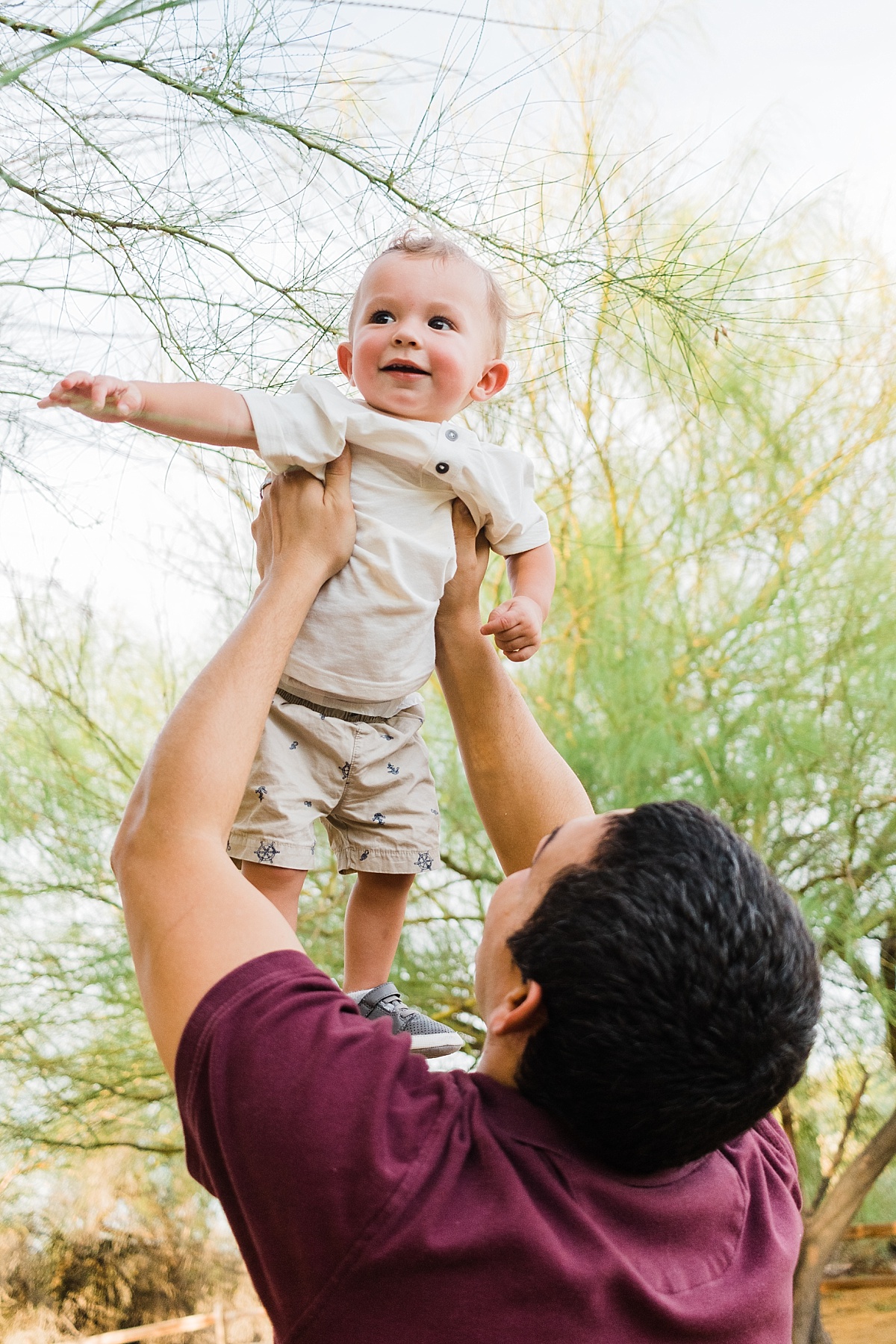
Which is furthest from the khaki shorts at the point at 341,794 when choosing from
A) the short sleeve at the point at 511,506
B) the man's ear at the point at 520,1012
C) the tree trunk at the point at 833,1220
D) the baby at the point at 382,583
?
the tree trunk at the point at 833,1220

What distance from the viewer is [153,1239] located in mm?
2199

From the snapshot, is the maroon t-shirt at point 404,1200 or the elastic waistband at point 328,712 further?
the elastic waistband at point 328,712

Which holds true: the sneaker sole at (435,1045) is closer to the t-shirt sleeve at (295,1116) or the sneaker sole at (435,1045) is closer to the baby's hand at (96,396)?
the t-shirt sleeve at (295,1116)

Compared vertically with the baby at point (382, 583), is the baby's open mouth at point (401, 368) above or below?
above

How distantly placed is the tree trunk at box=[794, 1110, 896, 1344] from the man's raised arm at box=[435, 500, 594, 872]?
1.78 meters

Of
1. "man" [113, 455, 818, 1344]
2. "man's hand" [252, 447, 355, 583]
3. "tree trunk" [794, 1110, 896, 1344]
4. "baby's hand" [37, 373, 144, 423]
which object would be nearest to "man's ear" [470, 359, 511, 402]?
"man's hand" [252, 447, 355, 583]

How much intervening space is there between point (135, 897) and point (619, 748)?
1.60m

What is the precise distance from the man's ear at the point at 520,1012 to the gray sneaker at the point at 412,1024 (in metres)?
0.22

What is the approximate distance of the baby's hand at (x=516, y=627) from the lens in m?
0.62

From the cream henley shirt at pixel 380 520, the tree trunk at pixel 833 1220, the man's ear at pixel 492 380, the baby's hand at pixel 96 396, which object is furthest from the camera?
the tree trunk at pixel 833 1220

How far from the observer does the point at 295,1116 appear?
39cm

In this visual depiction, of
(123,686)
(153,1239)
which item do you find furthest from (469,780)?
(153,1239)

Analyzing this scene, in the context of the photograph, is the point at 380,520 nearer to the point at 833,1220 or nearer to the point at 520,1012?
the point at 520,1012

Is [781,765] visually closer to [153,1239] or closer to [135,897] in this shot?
[153,1239]
